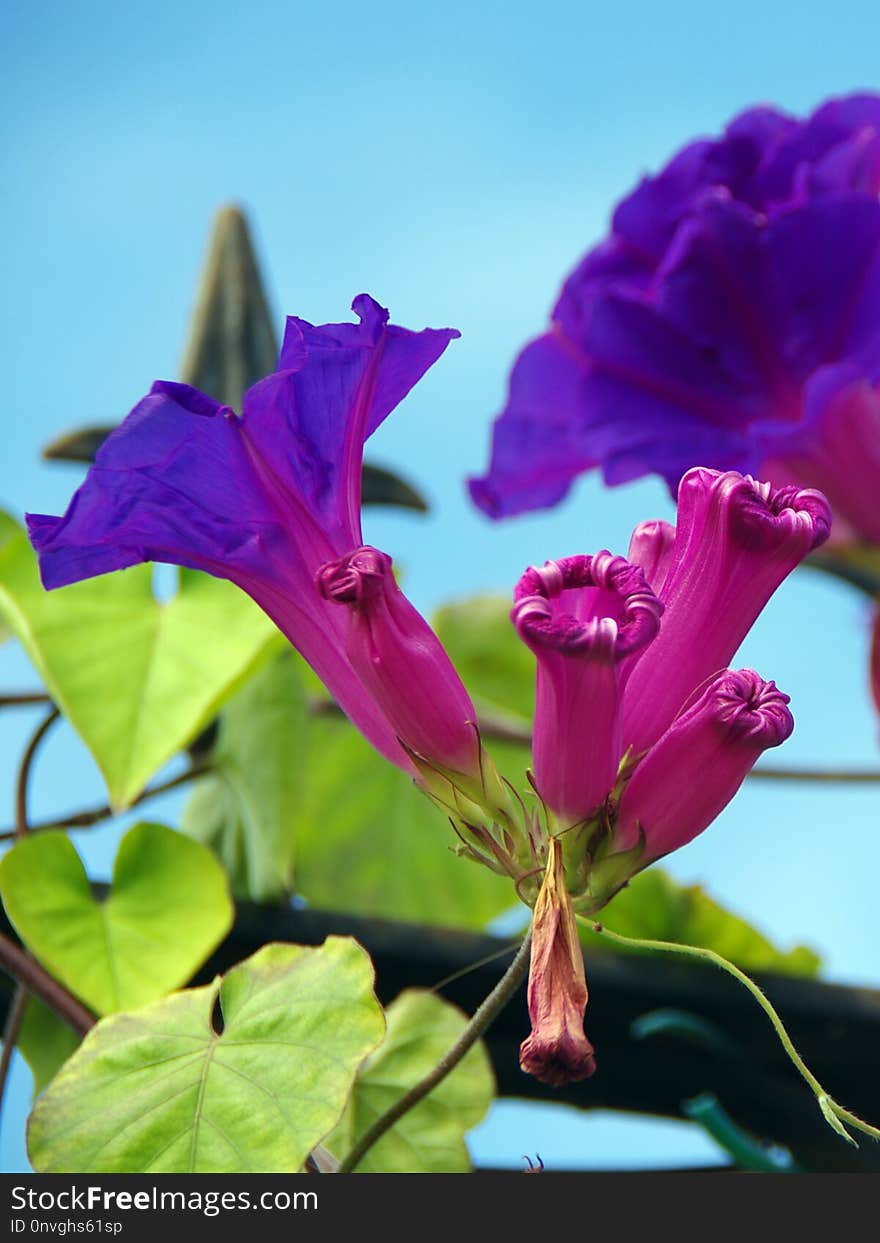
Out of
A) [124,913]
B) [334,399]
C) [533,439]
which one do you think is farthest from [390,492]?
[334,399]

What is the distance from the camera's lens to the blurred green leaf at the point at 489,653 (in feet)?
2.79

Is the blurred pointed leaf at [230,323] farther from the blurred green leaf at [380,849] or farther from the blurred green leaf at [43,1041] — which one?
the blurred green leaf at [43,1041]

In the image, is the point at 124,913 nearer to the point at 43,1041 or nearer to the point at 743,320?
the point at 43,1041

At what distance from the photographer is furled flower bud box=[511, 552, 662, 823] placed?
13.3 inches

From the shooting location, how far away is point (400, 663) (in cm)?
37

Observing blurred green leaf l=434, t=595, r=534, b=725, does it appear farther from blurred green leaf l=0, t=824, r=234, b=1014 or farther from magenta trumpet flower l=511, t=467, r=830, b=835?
magenta trumpet flower l=511, t=467, r=830, b=835

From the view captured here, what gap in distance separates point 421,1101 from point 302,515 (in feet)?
0.81

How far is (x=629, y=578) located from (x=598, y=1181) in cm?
15

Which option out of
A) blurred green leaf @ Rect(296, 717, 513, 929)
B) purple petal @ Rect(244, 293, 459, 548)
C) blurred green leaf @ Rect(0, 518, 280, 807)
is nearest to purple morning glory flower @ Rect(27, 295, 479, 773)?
purple petal @ Rect(244, 293, 459, 548)

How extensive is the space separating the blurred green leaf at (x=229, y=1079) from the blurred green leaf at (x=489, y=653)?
432mm

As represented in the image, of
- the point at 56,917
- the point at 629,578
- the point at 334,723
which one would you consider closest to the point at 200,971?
the point at 56,917

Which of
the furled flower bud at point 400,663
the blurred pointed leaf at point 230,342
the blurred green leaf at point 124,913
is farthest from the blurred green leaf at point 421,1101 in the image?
the blurred pointed leaf at point 230,342

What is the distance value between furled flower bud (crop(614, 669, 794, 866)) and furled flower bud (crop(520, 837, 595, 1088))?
27 millimetres

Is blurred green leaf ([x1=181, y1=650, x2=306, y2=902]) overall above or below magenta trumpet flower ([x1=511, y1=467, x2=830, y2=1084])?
below
